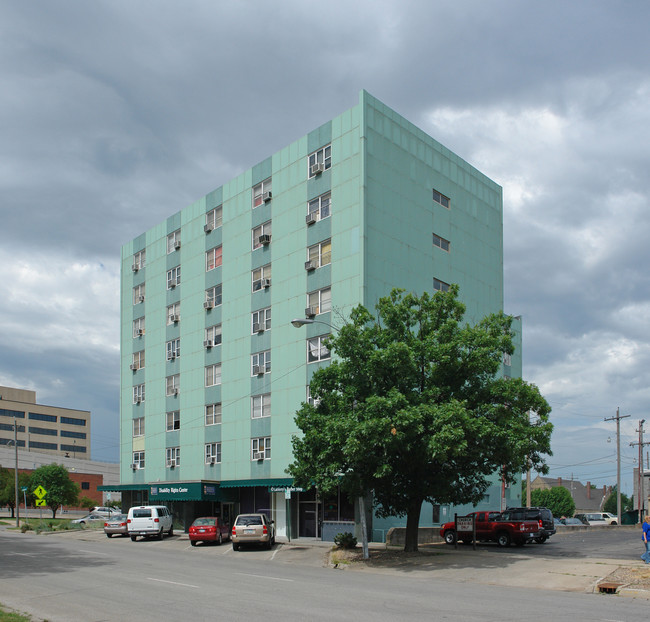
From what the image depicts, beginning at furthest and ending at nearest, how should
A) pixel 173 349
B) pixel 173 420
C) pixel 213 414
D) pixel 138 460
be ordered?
pixel 138 460 < pixel 173 349 < pixel 173 420 < pixel 213 414

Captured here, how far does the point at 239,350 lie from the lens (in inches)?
1816

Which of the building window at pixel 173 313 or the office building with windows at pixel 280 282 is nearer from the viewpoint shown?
the office building with windows at pixel 280 282

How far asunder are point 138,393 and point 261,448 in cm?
1704

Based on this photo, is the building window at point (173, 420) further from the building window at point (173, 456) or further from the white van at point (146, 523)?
the white van at point (146, 523)

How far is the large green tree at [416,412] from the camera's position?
25172mm

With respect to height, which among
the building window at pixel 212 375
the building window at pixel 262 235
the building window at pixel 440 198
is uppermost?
the building window at pixel 440 198

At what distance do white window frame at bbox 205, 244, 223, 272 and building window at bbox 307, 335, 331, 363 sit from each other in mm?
11725

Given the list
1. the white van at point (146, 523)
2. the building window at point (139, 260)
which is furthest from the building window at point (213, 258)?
the white van at point (146, 523)

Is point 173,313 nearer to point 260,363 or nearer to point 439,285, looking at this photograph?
point 260,363

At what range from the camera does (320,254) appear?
40.6 meters

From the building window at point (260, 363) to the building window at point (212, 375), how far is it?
13.2 ft

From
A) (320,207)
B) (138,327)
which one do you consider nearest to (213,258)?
(320,207)

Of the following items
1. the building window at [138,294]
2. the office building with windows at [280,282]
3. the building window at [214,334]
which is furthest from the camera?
the building window at [138,294]

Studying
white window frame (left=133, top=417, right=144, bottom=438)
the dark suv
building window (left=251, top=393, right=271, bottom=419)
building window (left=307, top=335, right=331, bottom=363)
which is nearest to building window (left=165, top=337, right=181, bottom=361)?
white window frame (left=133, top=417, right=144, bottom=438)
